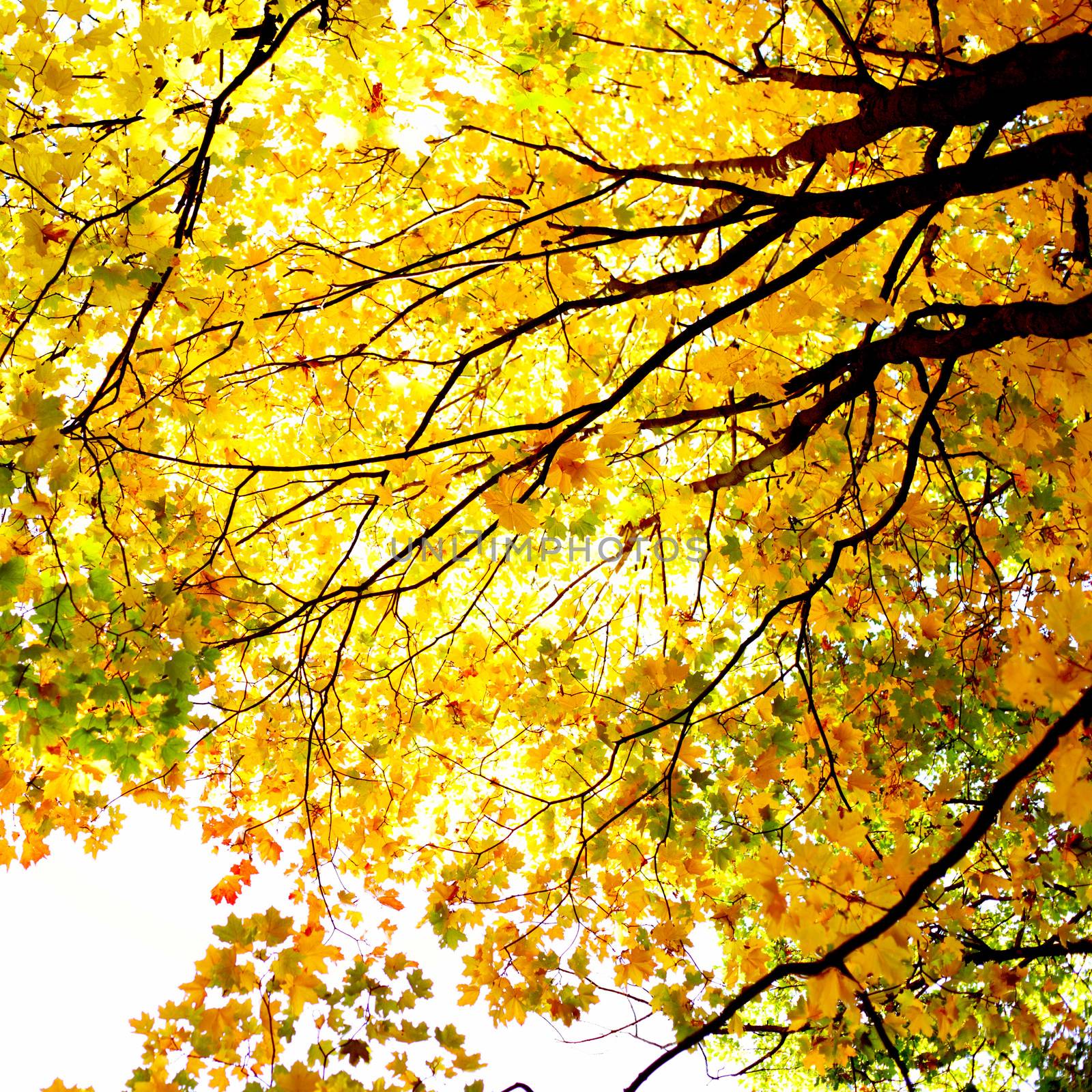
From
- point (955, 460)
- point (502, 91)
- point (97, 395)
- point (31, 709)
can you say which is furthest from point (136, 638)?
point (955, 460)

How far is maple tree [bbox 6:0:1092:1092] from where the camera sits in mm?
2459

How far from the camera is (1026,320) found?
2.51 m

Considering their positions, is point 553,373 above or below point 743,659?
above

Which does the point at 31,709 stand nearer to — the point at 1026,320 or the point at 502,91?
the point at 502,91

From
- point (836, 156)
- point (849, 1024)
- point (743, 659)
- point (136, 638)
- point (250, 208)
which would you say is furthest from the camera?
point (743, 659)

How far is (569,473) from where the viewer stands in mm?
2520

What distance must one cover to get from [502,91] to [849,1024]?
3.86m

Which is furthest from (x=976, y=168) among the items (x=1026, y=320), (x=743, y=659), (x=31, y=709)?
(x=743, y=659)

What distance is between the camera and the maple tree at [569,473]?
2.46 meters

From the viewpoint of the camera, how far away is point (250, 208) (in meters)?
5.10

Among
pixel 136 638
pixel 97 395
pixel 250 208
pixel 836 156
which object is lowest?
pixel 136 638

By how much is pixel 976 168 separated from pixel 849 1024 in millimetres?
3176

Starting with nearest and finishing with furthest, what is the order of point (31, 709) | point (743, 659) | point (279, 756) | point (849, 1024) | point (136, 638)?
point (31, 709), point (136, 638), point (849, 1024), point (279, 756), point (743, 659)

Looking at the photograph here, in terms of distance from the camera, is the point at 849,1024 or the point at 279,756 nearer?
the point at 849,1024
